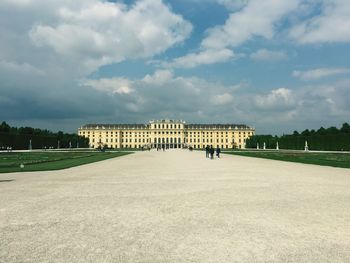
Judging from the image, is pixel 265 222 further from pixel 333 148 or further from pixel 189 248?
pixel 333 148

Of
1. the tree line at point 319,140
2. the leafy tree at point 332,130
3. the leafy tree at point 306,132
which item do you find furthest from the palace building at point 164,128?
the leafy tree at point 332,130

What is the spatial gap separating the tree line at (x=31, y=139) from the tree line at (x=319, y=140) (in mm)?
47763

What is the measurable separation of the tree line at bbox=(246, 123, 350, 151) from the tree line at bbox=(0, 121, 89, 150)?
4776 cm

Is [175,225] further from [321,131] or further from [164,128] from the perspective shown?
[164,128]

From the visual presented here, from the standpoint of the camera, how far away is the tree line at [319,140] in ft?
177

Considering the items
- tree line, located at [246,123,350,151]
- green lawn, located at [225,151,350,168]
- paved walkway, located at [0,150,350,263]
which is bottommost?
paved walkway, located at [0,150,350,263]

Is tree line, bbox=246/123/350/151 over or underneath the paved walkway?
over

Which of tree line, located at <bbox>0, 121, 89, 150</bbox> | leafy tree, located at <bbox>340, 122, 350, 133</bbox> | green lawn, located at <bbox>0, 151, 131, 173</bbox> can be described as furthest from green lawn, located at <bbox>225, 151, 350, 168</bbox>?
tree line, located at <bbox>0, 121, 89, 150</bbox>

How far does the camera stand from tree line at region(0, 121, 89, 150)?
60.9m

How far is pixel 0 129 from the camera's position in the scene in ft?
229

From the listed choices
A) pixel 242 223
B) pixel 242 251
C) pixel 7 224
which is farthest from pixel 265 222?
pixel 7 224

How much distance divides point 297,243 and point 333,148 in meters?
56.1

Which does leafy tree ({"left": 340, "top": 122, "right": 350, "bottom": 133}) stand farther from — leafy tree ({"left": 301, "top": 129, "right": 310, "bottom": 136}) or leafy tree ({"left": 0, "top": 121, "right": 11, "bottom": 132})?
leafy tree ({"left": 0, "top": 121, "right": 11, "bottom": 132})

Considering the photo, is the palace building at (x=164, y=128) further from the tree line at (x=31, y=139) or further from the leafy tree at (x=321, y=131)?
the leafy tree at (x=321, y=131)
